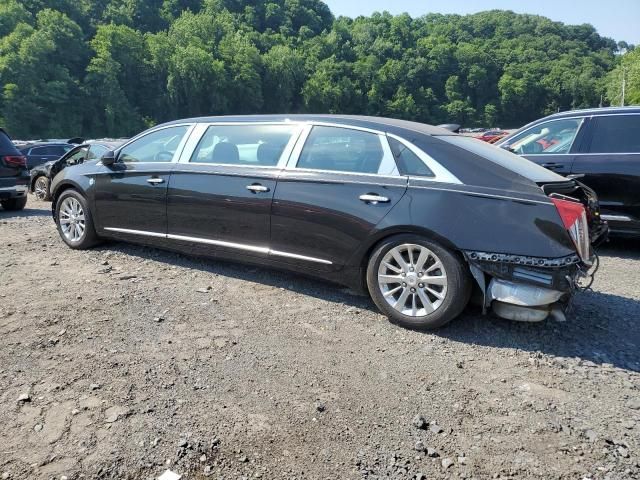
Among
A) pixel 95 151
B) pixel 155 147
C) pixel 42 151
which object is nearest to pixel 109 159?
pixel 155 147

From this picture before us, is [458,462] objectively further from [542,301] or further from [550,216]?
[550,216]

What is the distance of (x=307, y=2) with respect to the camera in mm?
149625

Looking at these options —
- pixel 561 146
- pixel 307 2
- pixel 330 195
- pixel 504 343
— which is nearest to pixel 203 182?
pixel 330 195

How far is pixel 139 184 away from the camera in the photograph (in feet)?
17.9

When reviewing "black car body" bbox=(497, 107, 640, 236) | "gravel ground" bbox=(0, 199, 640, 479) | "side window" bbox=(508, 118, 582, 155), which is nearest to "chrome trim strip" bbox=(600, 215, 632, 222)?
"black car body" bbox=(497, 107, 640, 236)

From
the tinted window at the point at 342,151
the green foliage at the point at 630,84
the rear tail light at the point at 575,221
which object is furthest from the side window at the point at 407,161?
the green foliage at the point at 630,84

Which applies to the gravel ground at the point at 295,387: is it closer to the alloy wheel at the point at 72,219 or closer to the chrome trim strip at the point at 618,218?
the alloy wheel at the point at 72,219

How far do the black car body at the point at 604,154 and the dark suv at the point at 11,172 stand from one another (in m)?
8.86

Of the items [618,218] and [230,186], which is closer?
[230,186]

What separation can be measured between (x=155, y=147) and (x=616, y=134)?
5.43m

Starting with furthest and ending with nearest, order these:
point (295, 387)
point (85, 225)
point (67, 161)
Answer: point (67, 161), point (85, 225), point (295, 387)

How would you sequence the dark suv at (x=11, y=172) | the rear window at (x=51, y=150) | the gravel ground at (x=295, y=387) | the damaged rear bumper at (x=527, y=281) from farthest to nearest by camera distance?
the rear window at (x=51, y=150) → the dark suv at (x=11, y=172) → the damaged rear bumper at (x=527, y=281) → the gravel ground at (x=295, y=387)

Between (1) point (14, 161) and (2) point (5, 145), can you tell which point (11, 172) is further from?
(2) point (5, 145)

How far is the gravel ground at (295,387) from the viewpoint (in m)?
2.44
